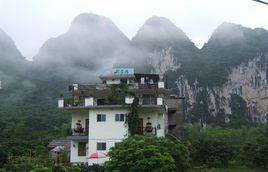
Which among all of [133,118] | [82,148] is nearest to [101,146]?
[82,148]

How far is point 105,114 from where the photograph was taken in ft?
91.5

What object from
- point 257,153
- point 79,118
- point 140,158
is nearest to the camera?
point 140,158

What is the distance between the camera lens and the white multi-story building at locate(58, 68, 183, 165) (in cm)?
2744

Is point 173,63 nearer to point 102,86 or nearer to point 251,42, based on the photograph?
point 251,42

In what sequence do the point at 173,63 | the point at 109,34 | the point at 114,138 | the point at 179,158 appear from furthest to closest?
the point at 109,34, the point at 173,63, the point at 114,138, the point at 179,158

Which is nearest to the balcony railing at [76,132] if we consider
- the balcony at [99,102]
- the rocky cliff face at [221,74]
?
the balcony at [99,102]

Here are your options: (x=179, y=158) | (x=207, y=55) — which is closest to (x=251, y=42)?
(x=207, y=55)

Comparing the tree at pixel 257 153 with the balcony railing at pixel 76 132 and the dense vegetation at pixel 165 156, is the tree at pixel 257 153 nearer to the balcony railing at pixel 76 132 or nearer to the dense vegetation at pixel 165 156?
the dense vegetation at pixel 165 156

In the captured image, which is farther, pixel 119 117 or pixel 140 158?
pixel 119 117

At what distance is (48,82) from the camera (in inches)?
3516

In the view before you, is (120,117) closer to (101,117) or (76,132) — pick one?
(101,117)

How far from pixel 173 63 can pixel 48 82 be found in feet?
93.0

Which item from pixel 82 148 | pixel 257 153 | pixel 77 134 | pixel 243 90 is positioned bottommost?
pixel 257 153

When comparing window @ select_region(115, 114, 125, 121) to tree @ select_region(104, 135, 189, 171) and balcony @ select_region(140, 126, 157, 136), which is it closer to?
balcony @ select_region(140, 126, 157, 136)
